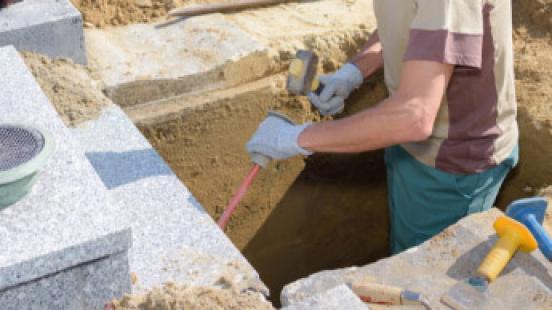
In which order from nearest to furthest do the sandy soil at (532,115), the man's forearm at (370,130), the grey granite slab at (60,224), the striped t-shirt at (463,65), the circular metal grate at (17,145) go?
the grey granite slab at (60,224) → the circular metal grate at (17,145) → the striped t-shirt at (463,65) → the man's forearm at (370,130) → the sandy soil at (532,115)

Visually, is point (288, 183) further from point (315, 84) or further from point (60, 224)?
point (60, 224)

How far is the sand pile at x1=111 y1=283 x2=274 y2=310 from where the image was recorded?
199cm

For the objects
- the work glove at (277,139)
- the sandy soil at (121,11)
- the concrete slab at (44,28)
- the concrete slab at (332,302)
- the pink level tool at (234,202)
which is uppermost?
the concrete slab at (44,28)

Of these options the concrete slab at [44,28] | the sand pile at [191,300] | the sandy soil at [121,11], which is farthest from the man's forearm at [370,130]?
the sandy soil at [121,11]

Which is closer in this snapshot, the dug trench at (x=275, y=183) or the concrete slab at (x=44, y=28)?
the concrete slab at (x=44, y=28)

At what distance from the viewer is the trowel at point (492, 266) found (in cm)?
231

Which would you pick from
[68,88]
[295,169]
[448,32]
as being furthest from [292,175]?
[448,32]

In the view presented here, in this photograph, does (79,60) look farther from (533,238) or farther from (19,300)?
(533,238)

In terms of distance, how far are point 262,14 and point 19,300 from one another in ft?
9.60

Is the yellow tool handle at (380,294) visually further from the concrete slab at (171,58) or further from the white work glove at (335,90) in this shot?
the concrete slab at (171,58)

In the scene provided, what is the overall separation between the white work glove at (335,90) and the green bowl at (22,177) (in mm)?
1719

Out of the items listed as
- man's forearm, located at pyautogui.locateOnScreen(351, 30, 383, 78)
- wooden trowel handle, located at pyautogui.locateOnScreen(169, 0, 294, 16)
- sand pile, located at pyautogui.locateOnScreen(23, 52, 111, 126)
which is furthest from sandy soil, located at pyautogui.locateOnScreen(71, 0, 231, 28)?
man's forearm, located at pyautogui.locateOnScreen(351, 30, 383, 78)

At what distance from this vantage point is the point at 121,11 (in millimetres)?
4066

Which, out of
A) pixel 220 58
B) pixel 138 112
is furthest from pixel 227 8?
pixel 138 112
